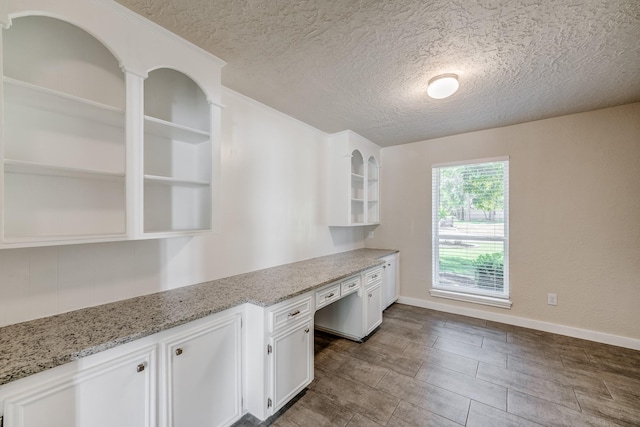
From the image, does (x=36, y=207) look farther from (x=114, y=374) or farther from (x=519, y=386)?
(x=519, y=386)

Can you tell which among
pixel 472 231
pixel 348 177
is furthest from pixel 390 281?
pixel 348 177

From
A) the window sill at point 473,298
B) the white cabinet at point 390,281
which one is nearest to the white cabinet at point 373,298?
the white cabinet at point 390,281

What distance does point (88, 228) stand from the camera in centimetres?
149

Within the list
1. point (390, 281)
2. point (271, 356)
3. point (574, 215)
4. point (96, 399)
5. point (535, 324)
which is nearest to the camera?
point (96, 399)

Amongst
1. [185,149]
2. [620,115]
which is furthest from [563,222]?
[185,149]

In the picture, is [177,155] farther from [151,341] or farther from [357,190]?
[357,190]

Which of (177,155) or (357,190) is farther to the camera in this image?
(357,190)

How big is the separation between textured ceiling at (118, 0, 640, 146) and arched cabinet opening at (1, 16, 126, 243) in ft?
1.43

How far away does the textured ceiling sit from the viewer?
1.41m

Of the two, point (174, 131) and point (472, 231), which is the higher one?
point (174, 131)

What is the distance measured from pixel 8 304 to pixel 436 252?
413 centimetres

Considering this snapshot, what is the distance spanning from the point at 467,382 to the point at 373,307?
1.10 m

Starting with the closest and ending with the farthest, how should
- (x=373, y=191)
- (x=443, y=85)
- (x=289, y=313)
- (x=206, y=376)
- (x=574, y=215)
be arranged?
1. (x=206, y=376)
2. (x=289, y=313)
3. (x=443, y=85)
4. (x=574, y=215)
5. (x=373, y=191)

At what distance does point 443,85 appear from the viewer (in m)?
2.06
